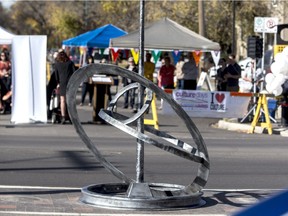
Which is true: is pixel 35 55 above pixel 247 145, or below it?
above

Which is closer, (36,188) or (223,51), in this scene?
(36,188)

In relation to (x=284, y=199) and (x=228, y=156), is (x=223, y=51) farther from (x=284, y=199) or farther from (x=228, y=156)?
(x=284, y=199)

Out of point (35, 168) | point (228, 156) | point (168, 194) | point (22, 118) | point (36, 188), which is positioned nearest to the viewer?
point (168, 194)

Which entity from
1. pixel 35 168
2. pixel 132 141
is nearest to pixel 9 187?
pixel 35 168

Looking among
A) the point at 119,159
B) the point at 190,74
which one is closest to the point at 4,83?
the point at 190,74

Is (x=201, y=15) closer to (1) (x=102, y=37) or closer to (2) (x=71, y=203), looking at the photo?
(1) (x=102, y=37)

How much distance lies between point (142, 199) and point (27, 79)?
38.0 ft

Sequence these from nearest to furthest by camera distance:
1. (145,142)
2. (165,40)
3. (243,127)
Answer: (145,142)
(243,127)
(165,40)

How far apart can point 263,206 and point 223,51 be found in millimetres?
49805

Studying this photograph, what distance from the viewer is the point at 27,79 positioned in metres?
20.8

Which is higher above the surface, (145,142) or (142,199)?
(145,142)

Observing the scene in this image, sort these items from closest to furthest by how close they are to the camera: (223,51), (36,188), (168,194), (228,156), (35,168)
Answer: (168,194) → (36,188) → (35,168) → (228,156) → (223,51)

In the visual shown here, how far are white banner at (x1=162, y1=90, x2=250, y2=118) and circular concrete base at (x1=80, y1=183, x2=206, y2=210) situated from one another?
40.7ft

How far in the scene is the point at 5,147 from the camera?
16.2m
